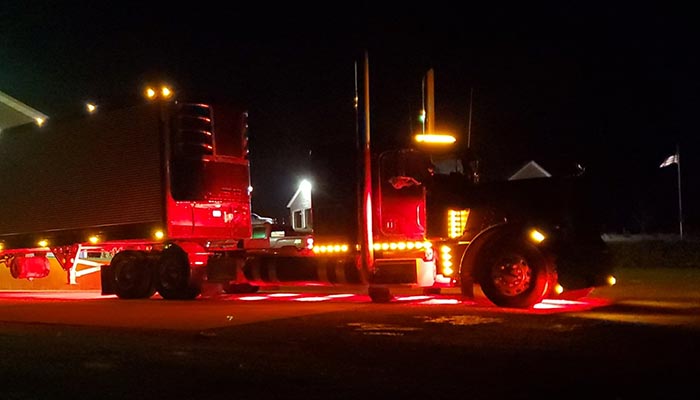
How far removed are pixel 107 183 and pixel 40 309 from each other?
3.95 metres

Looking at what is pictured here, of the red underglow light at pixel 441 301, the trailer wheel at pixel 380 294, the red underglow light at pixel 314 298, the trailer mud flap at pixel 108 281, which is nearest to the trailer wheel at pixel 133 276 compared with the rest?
the trailer mud flap at pixel 108 281

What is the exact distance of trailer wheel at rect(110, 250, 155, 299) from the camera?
18.7m

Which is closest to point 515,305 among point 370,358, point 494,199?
point 494,199

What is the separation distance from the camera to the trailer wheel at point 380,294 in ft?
50.6

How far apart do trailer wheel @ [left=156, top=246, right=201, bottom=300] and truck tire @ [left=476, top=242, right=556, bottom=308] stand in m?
7.22

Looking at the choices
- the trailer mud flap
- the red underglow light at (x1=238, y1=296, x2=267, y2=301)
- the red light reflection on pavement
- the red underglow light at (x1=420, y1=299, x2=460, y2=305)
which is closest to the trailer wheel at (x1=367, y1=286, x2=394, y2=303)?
the red light reflection on pavement

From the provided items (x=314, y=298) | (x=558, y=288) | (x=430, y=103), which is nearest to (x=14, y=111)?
(x=314, y=298)

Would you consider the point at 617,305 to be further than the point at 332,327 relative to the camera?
Yes

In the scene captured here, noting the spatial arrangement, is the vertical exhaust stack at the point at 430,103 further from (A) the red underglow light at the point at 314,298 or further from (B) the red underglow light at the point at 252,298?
(B) the red underglow light at the point at 252,298

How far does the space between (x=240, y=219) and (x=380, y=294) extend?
181 inches

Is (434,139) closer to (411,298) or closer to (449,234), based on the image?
(449,234)

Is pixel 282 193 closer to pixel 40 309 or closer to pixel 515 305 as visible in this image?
pixel 40 309

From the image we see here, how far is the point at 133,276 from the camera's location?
1875 centimetres

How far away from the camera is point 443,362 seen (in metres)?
8.36
